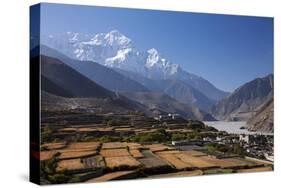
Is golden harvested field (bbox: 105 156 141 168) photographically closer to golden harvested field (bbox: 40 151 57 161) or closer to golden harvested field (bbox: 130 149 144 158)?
golden harvested field (bbox: 130 149 144 158)

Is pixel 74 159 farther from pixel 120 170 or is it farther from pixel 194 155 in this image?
pixel 194 155

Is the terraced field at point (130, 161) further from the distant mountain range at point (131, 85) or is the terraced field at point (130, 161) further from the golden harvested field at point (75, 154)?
the distant mountain range at point (131, 85)

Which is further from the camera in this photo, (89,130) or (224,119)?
(224,119)

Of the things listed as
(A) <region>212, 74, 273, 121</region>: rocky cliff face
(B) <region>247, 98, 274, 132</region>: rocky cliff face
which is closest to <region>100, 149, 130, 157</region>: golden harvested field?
(A) <region>212, 74, 273, 121</region>: rocky cliff face

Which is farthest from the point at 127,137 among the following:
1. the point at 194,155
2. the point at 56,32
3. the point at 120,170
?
the point at 56,32

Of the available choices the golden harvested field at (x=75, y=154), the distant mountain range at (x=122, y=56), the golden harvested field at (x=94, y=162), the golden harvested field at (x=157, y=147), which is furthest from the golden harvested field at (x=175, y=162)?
the distant mountain range at (x=122, y=56)
